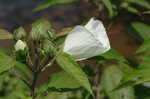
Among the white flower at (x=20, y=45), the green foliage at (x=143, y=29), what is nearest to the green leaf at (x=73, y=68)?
the white flower at (x=20, y=45)

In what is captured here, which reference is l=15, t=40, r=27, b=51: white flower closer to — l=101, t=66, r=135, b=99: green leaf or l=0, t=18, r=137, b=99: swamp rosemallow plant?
l=0, t=18, r=137, b=99: swamp rosemallow plant

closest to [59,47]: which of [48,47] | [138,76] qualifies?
[48,47]

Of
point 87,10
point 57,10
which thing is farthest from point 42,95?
point 57,10

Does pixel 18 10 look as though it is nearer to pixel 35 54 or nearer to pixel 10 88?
pixel 10 88

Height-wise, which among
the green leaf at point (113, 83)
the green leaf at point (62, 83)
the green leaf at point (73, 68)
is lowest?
the green leaf at point (113, 83)

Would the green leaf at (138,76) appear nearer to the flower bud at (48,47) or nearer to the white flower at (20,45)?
the flower bud at (48,47)

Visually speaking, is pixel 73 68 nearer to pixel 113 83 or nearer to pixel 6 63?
pixel 6 63

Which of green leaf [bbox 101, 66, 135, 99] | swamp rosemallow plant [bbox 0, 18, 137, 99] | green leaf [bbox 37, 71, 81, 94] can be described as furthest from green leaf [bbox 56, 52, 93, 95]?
green leaf [bbox 101, 66, 135, 99]
